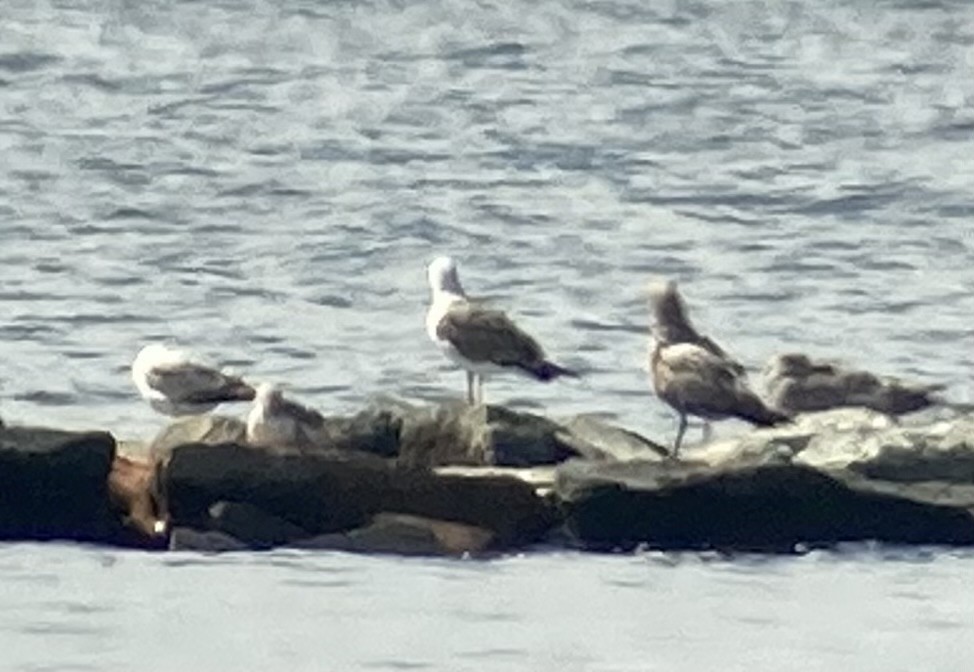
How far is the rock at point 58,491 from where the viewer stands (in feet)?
47.1

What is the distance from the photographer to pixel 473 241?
27.0 meters

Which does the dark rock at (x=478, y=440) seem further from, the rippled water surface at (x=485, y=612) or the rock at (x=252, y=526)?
the rippled water surface at (x=485, y=612)

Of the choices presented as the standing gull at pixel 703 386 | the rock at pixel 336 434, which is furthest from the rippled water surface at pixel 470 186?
the rock at pixel 336 434

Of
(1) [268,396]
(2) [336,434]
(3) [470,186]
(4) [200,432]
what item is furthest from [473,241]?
(1) [268,396]

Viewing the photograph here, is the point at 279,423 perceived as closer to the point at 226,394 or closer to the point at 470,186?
the point at 226,394

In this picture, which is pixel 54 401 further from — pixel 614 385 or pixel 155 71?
pixel 155 71

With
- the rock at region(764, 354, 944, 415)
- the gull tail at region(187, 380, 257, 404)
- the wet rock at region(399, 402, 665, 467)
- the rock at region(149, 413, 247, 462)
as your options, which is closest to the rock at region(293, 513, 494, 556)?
the wet rock at region(399, 402, 665, 467)

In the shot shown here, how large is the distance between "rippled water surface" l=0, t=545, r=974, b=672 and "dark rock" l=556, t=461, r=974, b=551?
0.21m

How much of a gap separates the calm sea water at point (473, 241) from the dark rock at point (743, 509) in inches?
9.7

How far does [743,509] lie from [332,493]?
1.42m

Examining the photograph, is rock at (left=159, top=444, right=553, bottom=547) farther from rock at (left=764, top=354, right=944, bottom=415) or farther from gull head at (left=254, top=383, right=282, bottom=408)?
rock at (left=764, top=354, right=944, bottom=415)

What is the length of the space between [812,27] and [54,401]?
2269 centimetres

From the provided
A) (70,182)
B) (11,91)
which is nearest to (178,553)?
(70,182)

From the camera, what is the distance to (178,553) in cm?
1415
